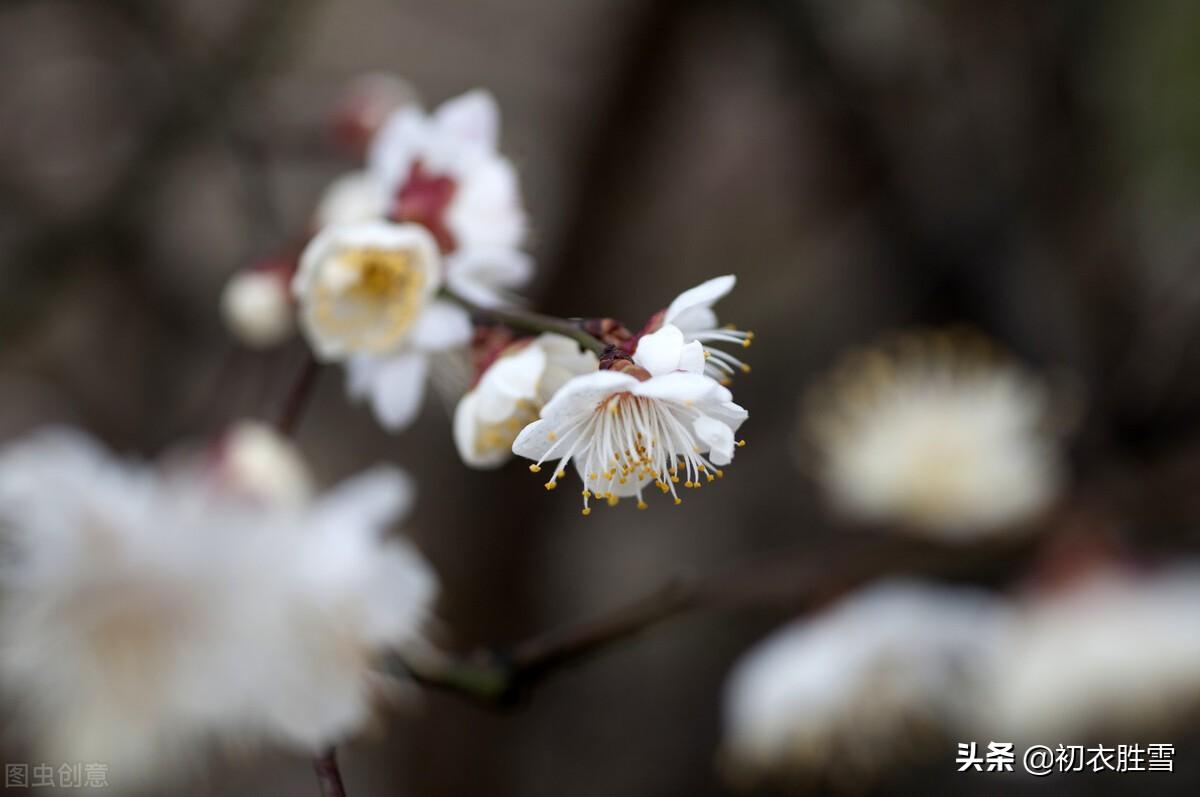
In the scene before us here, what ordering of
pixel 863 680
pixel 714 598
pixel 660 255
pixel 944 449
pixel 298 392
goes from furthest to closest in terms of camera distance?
pixel 660 255 → pixel 944 449 → pixel 863 680 → pixel 714 598 → pixel 298 392

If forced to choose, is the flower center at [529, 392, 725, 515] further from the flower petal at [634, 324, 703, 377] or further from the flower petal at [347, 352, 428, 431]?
the flower petal at [347, 352, 428, 431]

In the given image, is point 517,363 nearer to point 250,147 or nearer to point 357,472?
point 250,147

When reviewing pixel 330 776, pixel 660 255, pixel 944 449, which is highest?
pixel 660 255

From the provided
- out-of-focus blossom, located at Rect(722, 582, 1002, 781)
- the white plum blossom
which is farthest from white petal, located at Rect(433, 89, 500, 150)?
out-of-focus blossom, located at Rect(722, 582, 1002, 781)

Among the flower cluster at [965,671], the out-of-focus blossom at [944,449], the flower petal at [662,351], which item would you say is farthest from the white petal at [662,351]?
the out-of-focus blossom at [944,449]

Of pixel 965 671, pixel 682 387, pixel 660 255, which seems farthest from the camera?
pixel 660 255

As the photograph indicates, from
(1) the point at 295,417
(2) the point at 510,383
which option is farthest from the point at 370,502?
(2) the point at 510,383

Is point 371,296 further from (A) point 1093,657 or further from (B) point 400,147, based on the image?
(A) point 1093,657
